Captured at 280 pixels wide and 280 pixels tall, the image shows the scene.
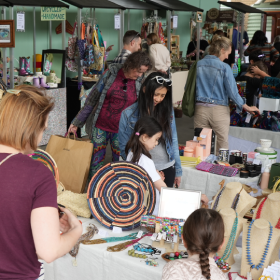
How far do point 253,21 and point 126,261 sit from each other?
15049mm

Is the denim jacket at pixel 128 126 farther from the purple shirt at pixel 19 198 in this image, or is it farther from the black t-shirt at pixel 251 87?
the black t-shirt at pixel 251 87

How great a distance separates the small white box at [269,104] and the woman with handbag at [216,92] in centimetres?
18

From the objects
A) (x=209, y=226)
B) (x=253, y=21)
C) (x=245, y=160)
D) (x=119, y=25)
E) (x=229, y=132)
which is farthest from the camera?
(x=253, y=21)

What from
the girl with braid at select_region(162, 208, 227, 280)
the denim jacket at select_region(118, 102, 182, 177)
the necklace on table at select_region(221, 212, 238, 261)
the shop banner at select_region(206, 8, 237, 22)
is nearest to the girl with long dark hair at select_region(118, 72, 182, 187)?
the denim jacket at select_region(118, 102, 182, 177)

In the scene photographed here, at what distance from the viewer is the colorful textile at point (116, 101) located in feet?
10.3

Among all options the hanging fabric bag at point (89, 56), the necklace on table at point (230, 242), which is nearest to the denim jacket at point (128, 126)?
the necklace on table at point (230, 242)

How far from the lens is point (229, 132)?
14.7 feet

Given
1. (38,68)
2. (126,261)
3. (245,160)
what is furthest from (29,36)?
(126,261)

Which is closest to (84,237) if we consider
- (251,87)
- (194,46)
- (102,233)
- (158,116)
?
(102,233)

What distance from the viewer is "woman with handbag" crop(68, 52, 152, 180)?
3127 mm

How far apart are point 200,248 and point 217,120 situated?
8.81 feet

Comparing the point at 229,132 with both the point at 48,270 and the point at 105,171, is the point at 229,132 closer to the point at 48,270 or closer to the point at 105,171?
the point at 105,171

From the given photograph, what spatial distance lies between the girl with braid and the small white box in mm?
2959

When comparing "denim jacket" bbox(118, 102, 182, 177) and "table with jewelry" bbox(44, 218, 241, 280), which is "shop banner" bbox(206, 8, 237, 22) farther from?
"table with jewelry" bbox(44, 218, 241, 280)
